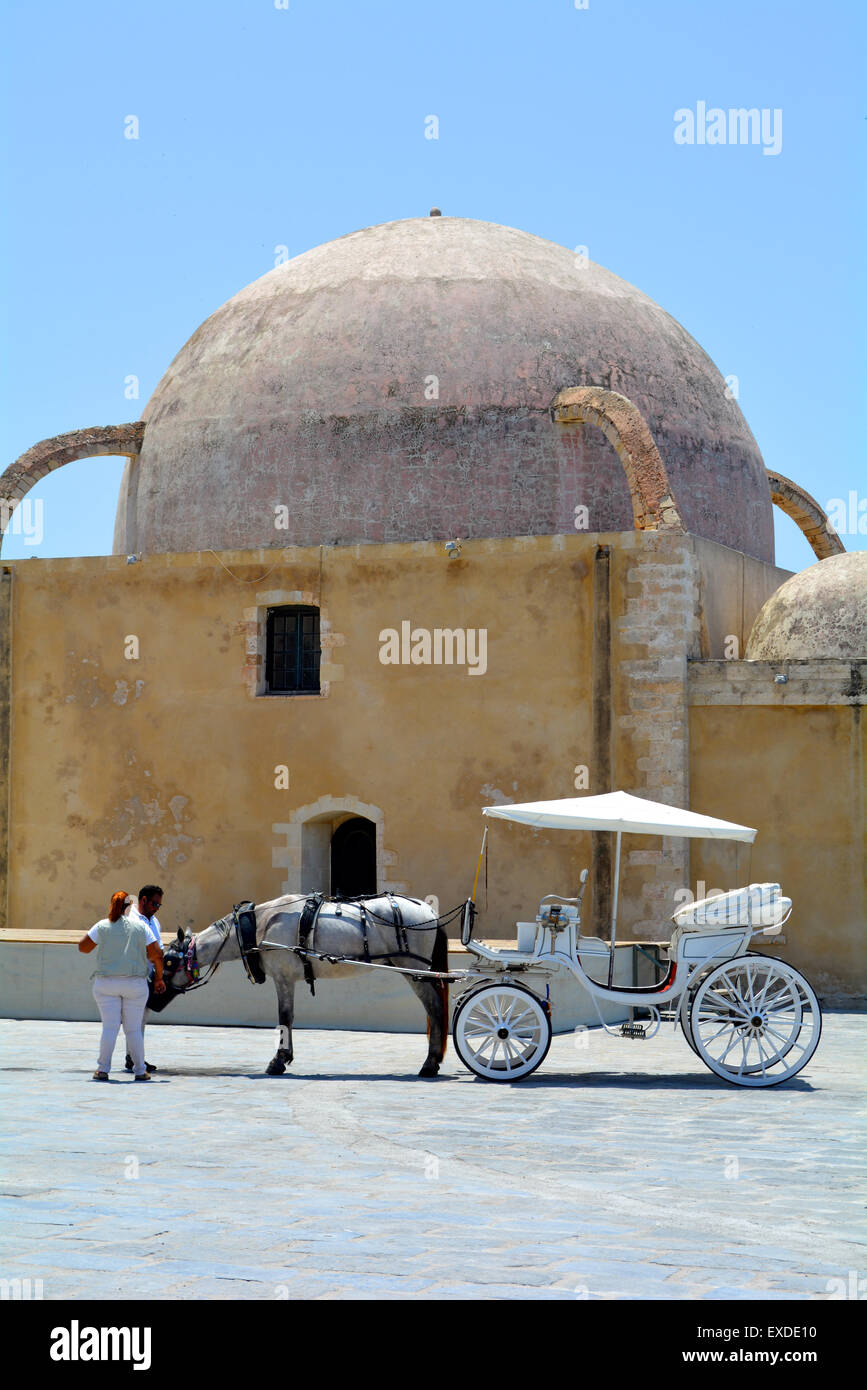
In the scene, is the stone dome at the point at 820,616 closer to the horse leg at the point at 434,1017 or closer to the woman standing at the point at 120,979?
the horse leg at the point at 434,1017

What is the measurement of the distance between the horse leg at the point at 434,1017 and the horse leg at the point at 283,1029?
896mm

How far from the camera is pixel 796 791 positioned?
17.5 m

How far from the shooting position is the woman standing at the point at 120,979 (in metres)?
10.9

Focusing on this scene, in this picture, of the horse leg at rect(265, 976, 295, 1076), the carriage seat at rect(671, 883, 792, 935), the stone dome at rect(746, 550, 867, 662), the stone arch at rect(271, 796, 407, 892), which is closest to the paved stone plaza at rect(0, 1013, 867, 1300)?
the horse leg at rect(265, 976, 295, 1076)

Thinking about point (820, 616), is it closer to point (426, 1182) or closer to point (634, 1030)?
point (634, 1030)

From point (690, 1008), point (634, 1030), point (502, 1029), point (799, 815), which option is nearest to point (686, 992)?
point (690, 1008)

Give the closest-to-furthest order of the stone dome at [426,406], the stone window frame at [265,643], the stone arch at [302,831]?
the stone arch at [302,831] < the stone window frame at [265,643] < the stone dome at [426,406]

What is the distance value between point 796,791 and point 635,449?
14.3ft

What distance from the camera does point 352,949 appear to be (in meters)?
11.6

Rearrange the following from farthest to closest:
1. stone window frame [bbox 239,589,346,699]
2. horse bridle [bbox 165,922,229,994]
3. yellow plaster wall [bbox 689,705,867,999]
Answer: stone window frame [bbox 239,589,346,699], yellow plaster wall [bbox 689,705,867,999], horse bridle [bbox 165,922,229,994]

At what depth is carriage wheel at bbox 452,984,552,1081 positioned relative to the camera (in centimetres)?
1087

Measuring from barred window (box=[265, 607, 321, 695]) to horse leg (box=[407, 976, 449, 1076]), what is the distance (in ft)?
26.3

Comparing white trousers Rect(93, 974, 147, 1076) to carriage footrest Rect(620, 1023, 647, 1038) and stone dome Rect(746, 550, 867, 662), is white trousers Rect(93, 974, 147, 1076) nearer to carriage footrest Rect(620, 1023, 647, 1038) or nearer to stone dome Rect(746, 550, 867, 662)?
carriage footrest Rect(620, 1023, 647, 1038)

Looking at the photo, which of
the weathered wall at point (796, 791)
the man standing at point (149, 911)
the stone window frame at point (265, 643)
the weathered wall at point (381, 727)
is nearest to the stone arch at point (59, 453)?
the weathered wall at point (381, 727)
